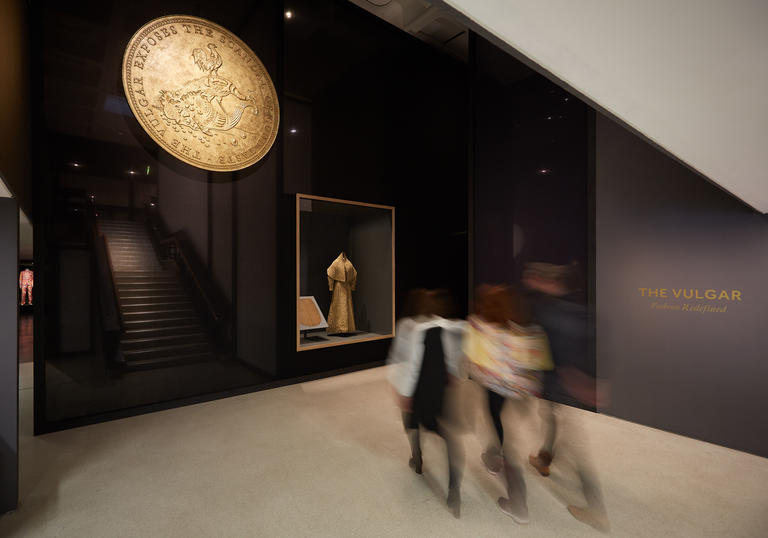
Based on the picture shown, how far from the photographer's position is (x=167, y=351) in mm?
3660

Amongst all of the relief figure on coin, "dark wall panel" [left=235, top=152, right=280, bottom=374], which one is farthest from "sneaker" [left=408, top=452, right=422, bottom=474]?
the relief figure on coin

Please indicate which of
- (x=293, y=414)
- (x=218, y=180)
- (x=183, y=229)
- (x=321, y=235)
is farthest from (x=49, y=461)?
(x=321, y=235)

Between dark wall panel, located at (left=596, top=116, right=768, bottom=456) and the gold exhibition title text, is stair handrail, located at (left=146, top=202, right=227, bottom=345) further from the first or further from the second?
the gold exhibition title text

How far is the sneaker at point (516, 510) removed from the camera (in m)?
1.84

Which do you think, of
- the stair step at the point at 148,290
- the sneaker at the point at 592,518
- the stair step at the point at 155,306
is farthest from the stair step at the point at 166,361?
the sneaker at the point at 592,518

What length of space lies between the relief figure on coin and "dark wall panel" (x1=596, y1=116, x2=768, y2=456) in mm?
3764

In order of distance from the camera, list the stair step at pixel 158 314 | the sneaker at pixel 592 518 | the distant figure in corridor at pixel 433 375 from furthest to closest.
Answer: the stair step at pixel 158 314
the distant figure in corridor at pixel 433 375
the sneaker at pixel 592 518

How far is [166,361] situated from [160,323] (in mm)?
393

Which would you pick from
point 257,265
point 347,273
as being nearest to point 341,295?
point 347,273

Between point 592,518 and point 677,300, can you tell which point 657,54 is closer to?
point 592,518

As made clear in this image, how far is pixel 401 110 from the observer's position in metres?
5.52

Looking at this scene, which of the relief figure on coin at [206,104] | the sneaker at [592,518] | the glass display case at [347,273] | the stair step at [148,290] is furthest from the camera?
the glass display case at [347,273]

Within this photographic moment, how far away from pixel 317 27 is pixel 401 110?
1.59 m

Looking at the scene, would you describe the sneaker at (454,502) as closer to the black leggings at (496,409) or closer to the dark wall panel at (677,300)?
the black leggings at (496,409)
